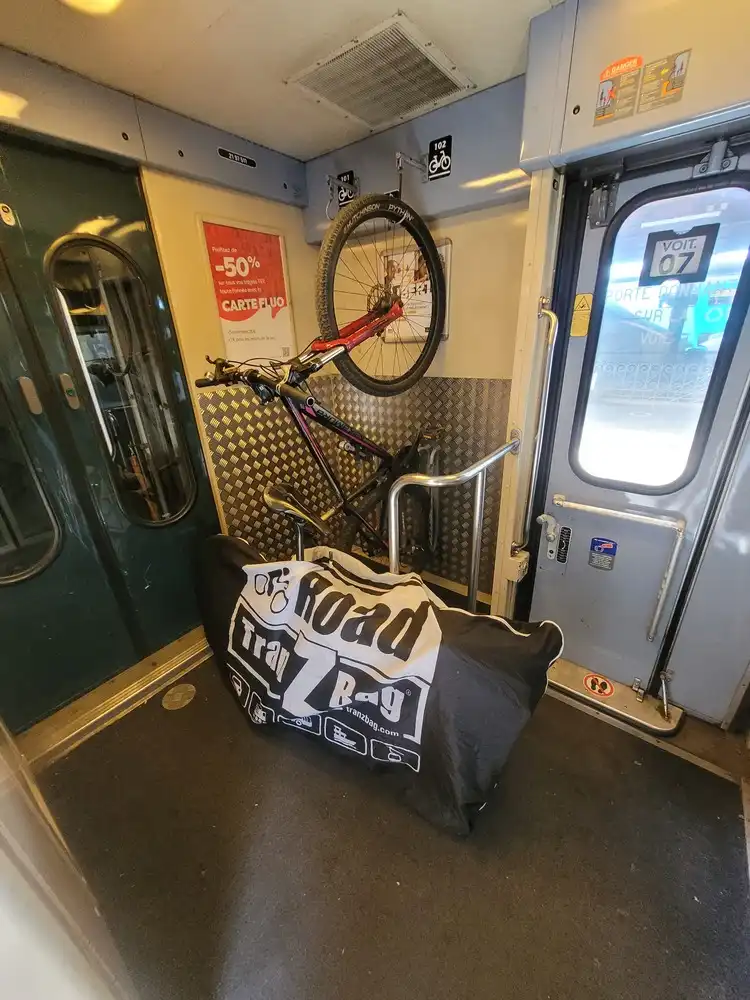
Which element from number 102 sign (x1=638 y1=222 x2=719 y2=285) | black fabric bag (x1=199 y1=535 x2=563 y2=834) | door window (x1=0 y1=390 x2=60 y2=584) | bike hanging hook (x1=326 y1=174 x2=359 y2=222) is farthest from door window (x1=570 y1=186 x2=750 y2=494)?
door window (x1=0 y1=390 x2=60 y2=584)

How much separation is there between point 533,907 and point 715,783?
929mm

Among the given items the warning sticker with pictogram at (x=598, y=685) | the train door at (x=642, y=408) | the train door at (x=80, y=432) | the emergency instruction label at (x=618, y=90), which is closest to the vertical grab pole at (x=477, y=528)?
the train door at (x=642, y=408)

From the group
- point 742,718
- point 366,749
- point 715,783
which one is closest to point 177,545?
point 366,749

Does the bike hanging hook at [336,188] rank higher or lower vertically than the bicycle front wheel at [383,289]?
higher

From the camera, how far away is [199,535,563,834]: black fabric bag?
49.3 inches

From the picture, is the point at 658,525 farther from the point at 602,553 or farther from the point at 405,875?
the point at 405,875

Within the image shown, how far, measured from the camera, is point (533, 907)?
49.1 inches

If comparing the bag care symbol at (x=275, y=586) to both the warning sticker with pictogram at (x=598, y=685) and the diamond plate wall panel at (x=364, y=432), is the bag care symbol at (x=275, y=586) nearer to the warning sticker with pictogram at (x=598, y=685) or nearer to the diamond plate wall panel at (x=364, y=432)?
the diamond plate wall panel at (x=364, y=432)

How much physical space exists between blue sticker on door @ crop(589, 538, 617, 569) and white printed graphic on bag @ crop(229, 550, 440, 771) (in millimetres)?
985

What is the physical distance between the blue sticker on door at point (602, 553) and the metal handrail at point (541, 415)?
1.00 ft

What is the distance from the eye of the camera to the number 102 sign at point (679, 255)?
139 cm

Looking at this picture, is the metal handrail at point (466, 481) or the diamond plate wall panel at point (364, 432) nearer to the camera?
the metal handrail at point (466, 481)

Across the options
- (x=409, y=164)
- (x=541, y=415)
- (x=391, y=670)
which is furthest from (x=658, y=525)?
(x=409, y=164)

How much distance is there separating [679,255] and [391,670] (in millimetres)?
1835
